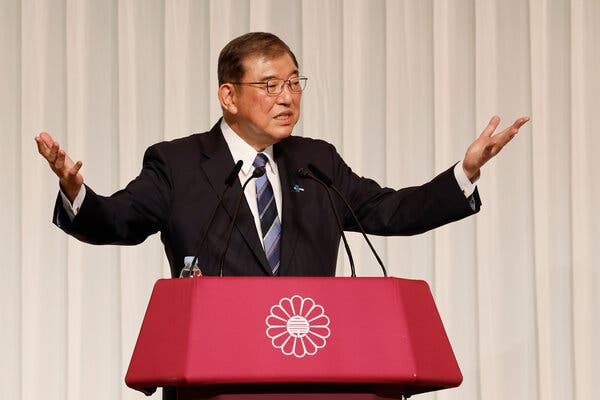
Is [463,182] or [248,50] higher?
[248,50]

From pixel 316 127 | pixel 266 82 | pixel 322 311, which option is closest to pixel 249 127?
pixel 266 82

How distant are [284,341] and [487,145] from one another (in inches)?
29.3

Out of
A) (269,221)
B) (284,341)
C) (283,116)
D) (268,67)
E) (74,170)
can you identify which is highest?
(268,67)

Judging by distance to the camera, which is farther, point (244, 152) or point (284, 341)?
point (244, 152)

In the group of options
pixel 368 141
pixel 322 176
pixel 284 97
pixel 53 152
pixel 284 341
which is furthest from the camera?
pixel 368 141

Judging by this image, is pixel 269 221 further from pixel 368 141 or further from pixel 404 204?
pixel 368 141

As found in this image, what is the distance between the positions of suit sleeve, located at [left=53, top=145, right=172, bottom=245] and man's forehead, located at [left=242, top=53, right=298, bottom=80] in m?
0.28

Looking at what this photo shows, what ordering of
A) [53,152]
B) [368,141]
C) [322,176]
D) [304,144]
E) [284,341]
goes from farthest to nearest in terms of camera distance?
[368,141] → [304,144] → [322,176] → [53,152] → [284,341]

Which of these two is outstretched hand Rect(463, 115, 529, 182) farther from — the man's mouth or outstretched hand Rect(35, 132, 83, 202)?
outstretched hand Rect(35, 132, 83, 202)

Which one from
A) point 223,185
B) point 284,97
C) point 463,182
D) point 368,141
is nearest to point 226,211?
point 223,185

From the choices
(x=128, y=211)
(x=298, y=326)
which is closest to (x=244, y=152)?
(x=128, y=211)

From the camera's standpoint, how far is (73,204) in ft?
7.42

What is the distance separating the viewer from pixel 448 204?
248cm

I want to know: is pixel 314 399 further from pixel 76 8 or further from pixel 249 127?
pixel 76 8
